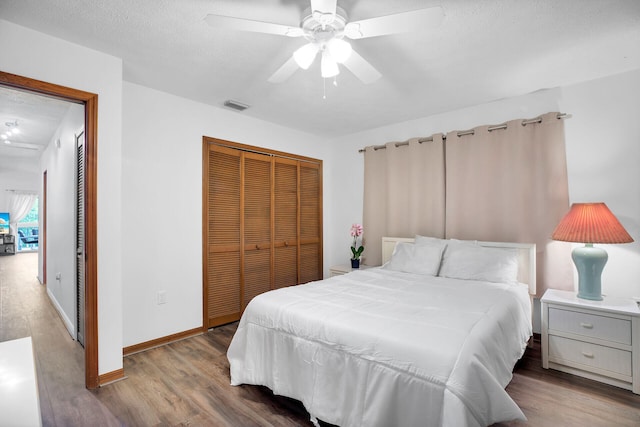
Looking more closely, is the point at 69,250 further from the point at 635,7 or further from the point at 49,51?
the point at 635,7

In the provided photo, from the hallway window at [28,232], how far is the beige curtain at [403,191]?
10.7 meters

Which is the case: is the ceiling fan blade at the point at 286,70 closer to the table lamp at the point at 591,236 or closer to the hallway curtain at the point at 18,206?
the table lamp at the point at 591,236

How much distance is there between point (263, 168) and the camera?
3916mm

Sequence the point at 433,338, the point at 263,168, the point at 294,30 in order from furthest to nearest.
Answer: the point at 263,168 < the point at 294,30 < the point at 433,338

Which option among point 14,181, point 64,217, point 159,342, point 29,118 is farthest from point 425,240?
point 14,181

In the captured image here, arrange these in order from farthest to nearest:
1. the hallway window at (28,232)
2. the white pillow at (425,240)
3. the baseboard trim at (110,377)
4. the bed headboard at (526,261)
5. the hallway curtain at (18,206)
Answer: the hallway window at (28,232), the hallway curtain at (18,206), the white pillow at (425,240), the bed headboard at (526,261), the baseboard trim at (110,377)

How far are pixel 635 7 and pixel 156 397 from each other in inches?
155

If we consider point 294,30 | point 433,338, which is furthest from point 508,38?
point 433,338

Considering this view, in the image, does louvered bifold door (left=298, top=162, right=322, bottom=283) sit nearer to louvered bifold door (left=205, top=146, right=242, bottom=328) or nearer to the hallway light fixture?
louvered bifold door (left=205, top=146, right=242, bottom=328)

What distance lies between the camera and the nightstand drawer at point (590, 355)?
2.08 metres

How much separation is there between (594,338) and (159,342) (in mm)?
3678

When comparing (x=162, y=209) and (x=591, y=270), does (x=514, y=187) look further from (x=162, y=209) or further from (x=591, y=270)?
(x=162, y=209)

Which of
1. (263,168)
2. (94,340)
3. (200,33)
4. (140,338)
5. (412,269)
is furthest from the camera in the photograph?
(263,168)

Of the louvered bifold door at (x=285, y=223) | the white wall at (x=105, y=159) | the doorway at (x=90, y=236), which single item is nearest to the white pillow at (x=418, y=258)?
the louvered bifold door at (x=285, y=223)
